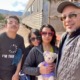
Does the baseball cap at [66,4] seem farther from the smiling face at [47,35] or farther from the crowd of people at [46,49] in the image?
the smiling face at [47,35]

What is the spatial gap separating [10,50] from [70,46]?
1.47 metres

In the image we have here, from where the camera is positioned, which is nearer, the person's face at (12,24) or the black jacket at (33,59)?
the black jacket at (33,59)

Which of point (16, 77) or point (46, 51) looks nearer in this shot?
point (46, 51)

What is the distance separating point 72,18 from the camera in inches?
91.7

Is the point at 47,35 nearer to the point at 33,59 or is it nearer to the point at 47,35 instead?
the point at 47,35

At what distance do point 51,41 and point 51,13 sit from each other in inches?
406

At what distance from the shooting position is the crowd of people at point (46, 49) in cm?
215

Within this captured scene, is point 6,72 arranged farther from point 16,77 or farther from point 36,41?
point 36,41

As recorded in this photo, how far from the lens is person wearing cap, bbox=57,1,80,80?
2097mm

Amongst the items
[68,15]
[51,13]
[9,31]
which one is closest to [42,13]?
[51,13]

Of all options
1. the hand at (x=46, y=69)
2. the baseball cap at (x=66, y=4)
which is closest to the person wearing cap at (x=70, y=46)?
the baseball cap at (x=66, y=4)

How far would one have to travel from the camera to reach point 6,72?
3514 mm

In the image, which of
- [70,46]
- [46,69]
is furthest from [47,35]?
[70,46]

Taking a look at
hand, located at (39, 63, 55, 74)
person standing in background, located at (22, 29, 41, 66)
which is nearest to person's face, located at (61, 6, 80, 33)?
hand, located at (39, 63, 55, 74)
